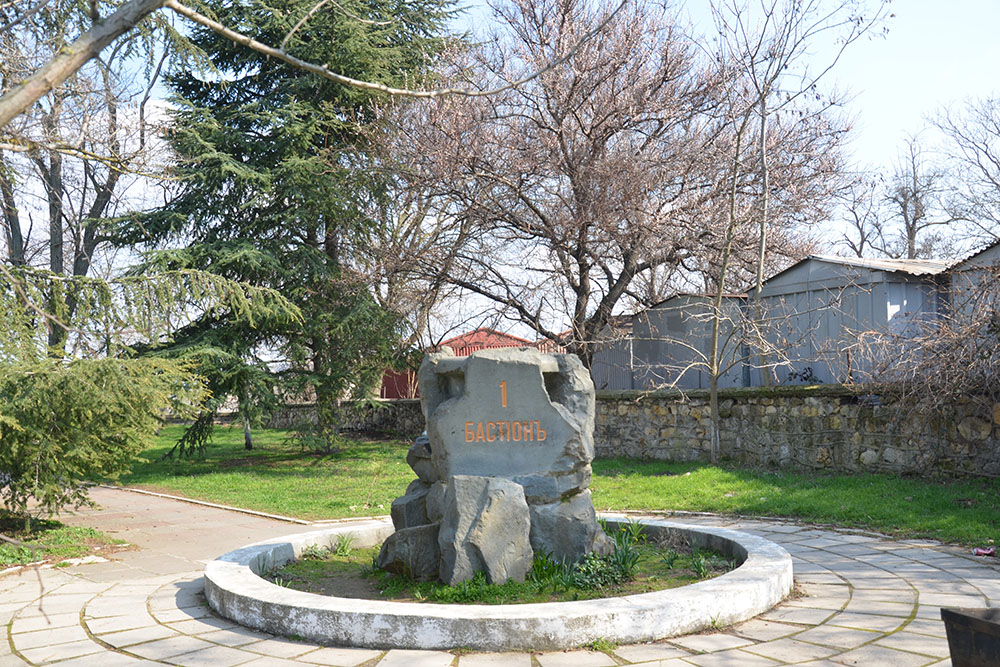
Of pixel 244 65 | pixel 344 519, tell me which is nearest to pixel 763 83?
pixel 344 519

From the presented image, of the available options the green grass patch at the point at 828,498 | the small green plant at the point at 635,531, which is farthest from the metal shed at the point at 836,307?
the small green plant at the point at 635,531

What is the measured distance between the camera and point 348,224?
1866 centimetres

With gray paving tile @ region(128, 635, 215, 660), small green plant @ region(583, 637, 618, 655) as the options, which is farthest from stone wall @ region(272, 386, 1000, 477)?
gray paving tile @ region(128, 635, 215, 660)

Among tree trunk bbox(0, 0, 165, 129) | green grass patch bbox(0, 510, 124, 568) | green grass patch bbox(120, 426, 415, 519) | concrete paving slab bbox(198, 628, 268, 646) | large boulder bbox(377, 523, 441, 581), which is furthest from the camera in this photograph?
green grass patch bbox(120, 426, 415, 519)

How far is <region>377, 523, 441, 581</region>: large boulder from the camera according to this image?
5996 mm

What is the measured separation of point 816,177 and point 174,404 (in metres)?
13.3

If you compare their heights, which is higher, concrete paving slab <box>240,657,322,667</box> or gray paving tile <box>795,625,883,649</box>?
gray paving tile <box>795,625,883,649</box>

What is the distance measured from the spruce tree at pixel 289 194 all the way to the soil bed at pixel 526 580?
1031cm

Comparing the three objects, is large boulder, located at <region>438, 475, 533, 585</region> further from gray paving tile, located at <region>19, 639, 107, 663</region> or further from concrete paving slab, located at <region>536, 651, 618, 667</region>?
gray paving tile, located at <region>19, 639, 107, 663</region>

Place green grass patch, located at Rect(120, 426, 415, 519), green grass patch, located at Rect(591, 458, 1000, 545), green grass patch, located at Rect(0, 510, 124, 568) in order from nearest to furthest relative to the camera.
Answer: green grass patch, located at Rect(0, 510, 124, 568) → green grass patch, located at Rect(591, 458, 1000, 545) → green grass patch, located at Rect(120, 426, 415, 519)

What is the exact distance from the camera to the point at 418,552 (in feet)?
19.7

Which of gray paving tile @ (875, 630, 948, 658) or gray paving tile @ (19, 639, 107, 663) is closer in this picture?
gray paving tile @ (875, 630, 948, 658)

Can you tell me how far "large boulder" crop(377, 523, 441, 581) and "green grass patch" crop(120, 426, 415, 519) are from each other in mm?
5266

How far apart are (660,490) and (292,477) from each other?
26.0 feet
